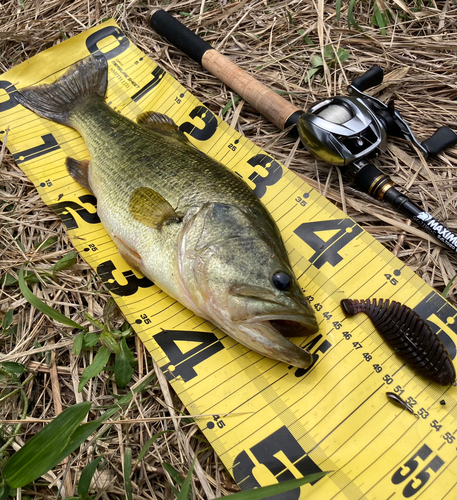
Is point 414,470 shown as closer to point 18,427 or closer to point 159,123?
point 18,427

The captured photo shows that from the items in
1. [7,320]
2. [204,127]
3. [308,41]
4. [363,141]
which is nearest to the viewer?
[7,320]

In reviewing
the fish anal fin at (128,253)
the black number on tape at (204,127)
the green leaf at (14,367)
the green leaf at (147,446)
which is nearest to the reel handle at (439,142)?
the black number on tape at (204,127)

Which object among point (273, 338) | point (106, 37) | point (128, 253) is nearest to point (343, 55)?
point (106, 37)

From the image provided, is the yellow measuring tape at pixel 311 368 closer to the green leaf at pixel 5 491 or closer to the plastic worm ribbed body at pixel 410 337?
the plastic worm ribbed body at pixel 410 337

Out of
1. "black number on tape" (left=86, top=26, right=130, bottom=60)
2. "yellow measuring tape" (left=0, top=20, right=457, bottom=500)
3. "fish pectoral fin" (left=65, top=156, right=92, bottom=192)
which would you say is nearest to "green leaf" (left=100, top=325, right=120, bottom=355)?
"yellow measuring tape" (left=0, top=20, right=457, bottom=500)

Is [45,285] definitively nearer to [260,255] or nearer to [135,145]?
[135,145]

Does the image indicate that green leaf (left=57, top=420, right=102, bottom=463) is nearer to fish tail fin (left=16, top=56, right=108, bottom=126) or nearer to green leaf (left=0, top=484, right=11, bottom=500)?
green leaf (left=0, top=484, right=11, bottom=500)
